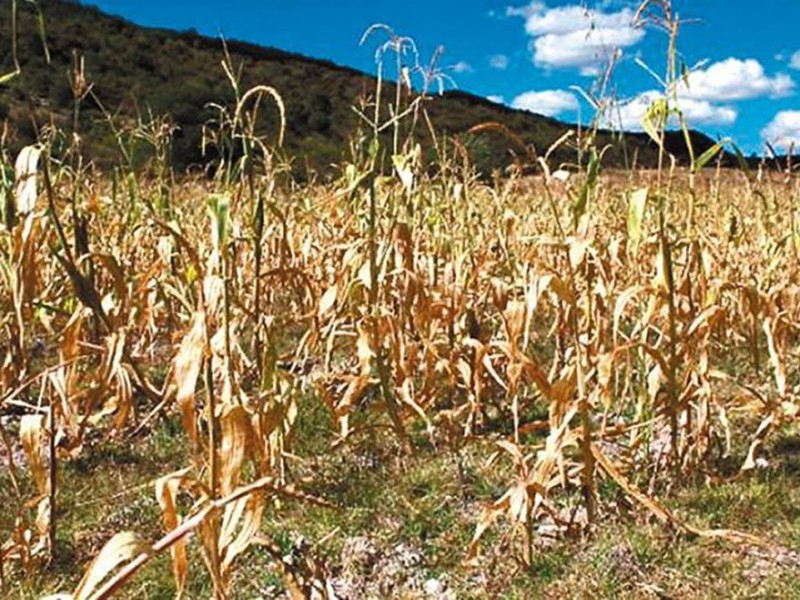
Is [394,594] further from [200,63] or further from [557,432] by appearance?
[200,63]

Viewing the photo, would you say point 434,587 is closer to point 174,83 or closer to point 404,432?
point 404,432

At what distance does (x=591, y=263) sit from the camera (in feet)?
8.36

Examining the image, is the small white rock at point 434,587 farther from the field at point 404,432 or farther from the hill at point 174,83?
the hill at point 174,83

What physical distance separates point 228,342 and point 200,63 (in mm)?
34118

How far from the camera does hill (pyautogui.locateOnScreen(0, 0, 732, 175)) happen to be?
22469mm

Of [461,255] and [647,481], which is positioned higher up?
[461,255]

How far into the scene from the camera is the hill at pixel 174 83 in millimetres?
22469

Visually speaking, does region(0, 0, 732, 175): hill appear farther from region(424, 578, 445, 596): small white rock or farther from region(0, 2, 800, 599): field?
region(424, 578, 445, 596): small white rock

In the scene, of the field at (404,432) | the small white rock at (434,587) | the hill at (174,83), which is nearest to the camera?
the field at (404,432)

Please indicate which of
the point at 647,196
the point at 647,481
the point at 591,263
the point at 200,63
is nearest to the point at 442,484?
the point at 647,481

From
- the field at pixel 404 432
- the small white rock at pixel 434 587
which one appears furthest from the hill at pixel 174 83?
the small white rock at pixel 434 587

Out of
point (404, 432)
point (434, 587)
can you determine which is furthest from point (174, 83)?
point (434, 587)

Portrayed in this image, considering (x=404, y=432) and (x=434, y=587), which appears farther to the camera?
(x=404, y=432)

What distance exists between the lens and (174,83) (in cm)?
3019
